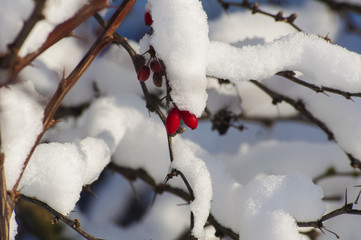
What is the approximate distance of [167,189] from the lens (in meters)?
1.41

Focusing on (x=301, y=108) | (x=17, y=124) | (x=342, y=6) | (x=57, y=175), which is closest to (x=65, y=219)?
(x=57, y=175)

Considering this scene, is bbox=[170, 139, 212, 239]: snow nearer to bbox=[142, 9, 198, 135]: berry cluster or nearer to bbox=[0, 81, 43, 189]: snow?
bbox=[142, 9, 198, 135]: berry cluster

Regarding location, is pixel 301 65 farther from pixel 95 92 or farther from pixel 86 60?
pixel 95 92

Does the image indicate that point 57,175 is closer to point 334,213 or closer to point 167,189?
point 167,189

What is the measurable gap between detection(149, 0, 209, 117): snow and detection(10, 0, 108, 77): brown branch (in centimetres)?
24

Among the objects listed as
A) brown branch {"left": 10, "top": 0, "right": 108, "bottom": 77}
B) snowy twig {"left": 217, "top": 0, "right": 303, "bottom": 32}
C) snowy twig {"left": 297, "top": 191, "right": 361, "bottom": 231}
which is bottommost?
snowy twig {"left": 297, "top": 191, "right": 361, "bottom": 231}

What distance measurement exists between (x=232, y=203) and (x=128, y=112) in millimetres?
623

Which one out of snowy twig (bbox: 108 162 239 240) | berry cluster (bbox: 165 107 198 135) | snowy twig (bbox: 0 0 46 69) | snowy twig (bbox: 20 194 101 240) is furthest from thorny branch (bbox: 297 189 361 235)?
snowy twig (bbox: 0 0 46 69)

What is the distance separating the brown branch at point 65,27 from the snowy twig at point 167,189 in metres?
0.66

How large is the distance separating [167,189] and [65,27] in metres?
0.85

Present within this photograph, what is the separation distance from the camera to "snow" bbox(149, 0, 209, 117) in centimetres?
88

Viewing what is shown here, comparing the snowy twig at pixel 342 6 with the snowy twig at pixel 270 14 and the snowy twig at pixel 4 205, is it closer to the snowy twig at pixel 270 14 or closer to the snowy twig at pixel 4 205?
the snowy twig at pixel 270 14

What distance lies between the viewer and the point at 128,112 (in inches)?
61.9

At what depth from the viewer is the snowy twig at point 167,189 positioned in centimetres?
120
